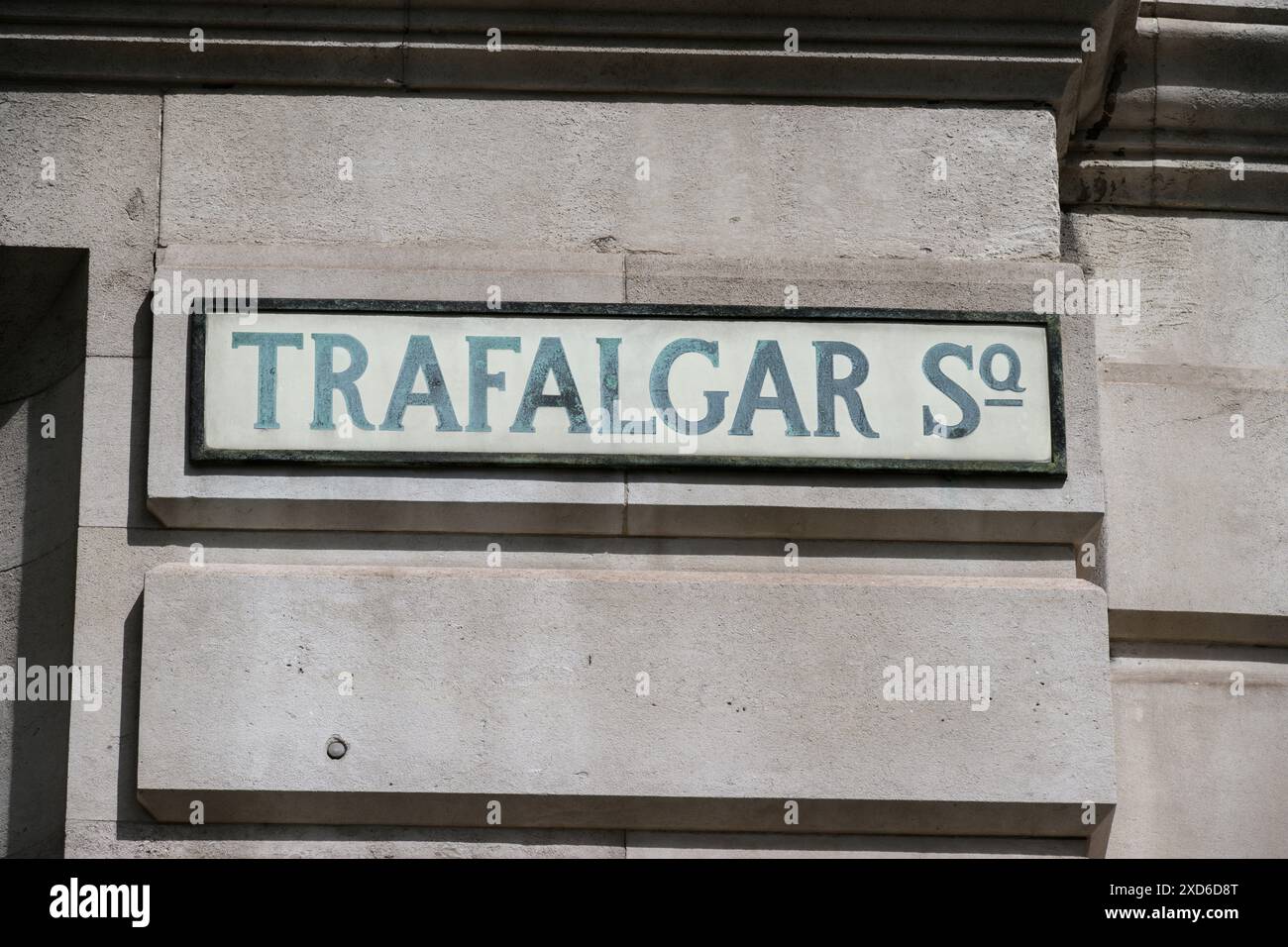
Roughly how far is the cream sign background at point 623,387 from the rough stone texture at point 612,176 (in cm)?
34

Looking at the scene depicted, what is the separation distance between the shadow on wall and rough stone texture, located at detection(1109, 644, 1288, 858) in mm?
3532

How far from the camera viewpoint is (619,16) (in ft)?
21.6

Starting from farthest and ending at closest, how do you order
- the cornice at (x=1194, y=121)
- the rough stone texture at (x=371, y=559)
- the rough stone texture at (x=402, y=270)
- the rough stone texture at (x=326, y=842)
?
1. the cornice at (x=1194, y=121)
2. the rough stone texture at (x=402, y=270)
3. the rough stone texture at (x=371, y=559)
4. the rough stone texture at (x=326, y=842)

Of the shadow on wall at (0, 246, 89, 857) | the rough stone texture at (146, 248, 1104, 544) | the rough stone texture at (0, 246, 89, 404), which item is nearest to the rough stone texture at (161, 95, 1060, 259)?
the rough stone texture at (146, 248, 1104, 544)

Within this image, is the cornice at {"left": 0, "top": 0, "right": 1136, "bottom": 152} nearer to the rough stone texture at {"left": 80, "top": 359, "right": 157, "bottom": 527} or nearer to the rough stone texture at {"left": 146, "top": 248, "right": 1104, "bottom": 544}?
the rough stone texture at {"left": 146, "top": 248, "right": 1104, "bottom": 544}

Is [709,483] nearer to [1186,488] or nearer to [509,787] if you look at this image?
[509,787]

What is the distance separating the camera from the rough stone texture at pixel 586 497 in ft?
20.0

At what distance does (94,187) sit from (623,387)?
193 cm

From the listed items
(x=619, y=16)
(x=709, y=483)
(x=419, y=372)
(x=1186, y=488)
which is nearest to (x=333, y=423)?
(x=419, y=372)

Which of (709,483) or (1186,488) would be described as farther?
(1186,488)

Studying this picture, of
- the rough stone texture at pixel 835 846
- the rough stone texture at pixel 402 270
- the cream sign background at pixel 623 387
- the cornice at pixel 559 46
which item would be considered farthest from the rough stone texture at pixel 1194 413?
the rough stone texture at pixel 402 270

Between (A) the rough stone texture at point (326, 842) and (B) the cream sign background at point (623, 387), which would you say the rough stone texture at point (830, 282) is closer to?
(B) the cream sign background at point (623, 387)
